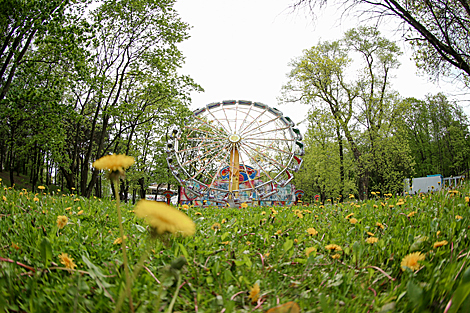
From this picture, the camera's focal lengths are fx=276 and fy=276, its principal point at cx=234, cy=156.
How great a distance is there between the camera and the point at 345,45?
2170 centimetres

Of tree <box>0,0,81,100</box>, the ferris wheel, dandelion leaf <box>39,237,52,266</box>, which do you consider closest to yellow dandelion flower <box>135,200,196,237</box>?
dandelion leaf <box>39,237,52,266</box>

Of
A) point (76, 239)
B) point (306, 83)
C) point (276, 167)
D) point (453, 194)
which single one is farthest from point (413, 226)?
point (306, 83)

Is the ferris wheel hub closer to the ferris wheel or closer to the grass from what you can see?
the ferris wheel

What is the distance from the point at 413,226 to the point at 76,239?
8.33 feet

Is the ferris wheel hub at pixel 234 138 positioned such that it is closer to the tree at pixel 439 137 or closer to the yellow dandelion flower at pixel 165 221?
the yellow dandelion flower at pixel 165 221

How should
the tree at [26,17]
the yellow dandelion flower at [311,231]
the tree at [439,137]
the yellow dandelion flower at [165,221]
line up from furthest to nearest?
the tree at [439,137] < the tree at [26,17] < the yellow dandelion flower at [311,231] < the yellow dandelion flower at [165,221]

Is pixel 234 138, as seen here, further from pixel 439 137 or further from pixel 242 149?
pixel 439 137

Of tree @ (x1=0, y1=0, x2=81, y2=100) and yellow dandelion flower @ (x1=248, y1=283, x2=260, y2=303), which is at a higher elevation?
tree @ (x1=0, y1=0, x2=81, y2=100)

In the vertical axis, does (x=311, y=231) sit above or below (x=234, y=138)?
below

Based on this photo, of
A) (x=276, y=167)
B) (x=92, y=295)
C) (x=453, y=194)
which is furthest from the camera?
(x=276, y=167)

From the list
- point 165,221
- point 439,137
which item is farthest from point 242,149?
point 439,137

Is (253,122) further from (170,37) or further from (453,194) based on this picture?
(453,194)

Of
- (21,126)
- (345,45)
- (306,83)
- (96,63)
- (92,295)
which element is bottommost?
(92,295)

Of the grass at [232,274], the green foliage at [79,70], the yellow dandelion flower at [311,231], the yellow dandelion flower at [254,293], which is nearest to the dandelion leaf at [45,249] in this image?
the grass at [232,274]
